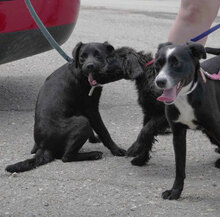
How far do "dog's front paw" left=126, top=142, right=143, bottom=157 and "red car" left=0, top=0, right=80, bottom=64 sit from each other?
171 centimetres

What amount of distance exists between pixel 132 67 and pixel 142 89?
18 centimetres

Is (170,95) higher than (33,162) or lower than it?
higher

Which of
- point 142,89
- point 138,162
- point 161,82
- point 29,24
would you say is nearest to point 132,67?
point 142,89

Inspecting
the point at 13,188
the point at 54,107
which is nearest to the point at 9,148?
the point at 54,107

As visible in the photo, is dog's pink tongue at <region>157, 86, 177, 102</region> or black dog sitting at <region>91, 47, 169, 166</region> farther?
black dog sitting at <region>91, 47, 169, 166</region>

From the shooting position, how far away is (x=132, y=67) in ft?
15.8

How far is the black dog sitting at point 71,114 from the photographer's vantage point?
4.98 m

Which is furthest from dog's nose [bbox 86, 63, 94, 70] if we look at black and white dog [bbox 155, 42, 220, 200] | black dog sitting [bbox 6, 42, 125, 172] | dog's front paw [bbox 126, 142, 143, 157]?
black and white dog [bbox 155, 42, 220, 200]

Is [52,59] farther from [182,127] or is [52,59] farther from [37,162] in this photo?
[182,127]

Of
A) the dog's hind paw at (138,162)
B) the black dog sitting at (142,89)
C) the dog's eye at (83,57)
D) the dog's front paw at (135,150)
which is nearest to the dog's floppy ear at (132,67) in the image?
the black dog sitting at (142,89)

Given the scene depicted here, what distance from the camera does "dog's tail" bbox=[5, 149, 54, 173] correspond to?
4684mm

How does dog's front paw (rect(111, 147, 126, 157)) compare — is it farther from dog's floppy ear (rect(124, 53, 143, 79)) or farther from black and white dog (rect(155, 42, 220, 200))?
black and white dog (rect(155, 42, 220, 200))

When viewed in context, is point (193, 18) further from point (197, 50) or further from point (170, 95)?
point (170, 95)

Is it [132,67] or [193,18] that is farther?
[193,18]
